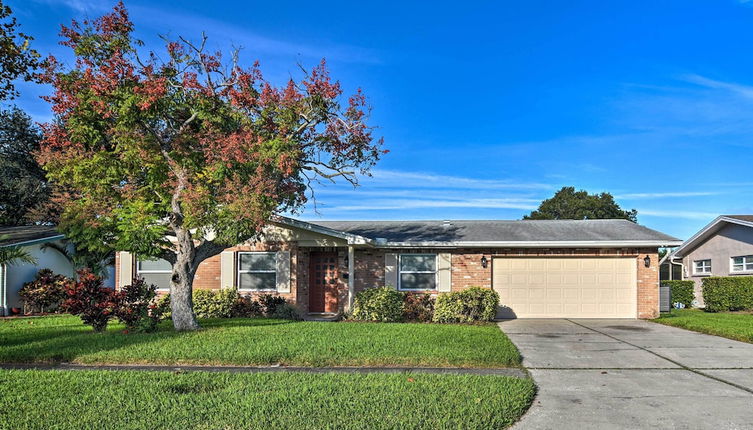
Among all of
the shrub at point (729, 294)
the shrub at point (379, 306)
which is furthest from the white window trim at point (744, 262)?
the shrub at point (379, 306)

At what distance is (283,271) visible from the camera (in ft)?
54.2

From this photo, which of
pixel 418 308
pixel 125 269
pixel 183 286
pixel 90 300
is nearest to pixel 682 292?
pixel 418 308

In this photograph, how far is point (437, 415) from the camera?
5617 millimetres

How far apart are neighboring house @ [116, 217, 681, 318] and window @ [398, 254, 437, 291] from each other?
1.2 inches

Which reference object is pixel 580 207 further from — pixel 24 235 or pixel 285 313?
pixel 24 235

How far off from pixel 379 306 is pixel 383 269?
188cm

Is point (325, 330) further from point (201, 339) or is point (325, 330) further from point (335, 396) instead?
point (335, 396)

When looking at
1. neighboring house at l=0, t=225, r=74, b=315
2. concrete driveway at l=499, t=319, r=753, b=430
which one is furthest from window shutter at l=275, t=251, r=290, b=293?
neighboring house at l=0, t=225, r=74, b=315

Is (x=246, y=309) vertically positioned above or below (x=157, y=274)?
below

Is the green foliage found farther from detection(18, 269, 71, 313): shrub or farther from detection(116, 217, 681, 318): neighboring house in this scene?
detection(18, 269, 71, 313): shrub

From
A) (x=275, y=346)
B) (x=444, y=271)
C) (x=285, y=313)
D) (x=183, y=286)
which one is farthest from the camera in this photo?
(x=444, y=271)

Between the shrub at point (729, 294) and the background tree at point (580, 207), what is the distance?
26931 millimetres

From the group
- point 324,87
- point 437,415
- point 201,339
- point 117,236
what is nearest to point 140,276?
point 117,236

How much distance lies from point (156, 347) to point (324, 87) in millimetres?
6926
